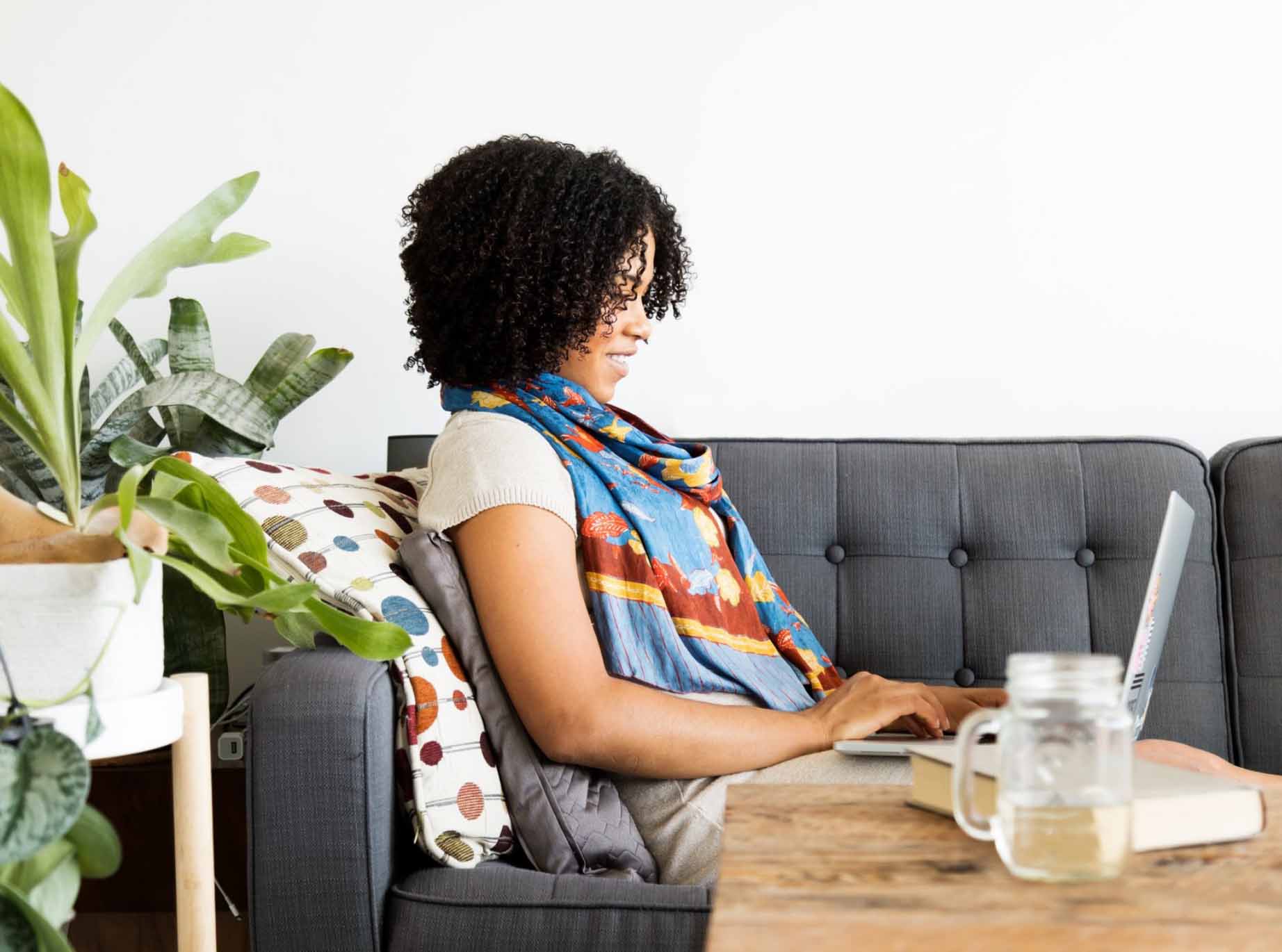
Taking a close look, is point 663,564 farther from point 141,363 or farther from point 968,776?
point 141,363

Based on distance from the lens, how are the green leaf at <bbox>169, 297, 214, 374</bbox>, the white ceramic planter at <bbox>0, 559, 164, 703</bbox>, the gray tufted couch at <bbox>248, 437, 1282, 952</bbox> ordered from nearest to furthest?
1. the white ceramic planter at <bbox>0, 559, 164, 703</bbox>
2. the gray tufted couch at <bbox>248, 437, 1282, 952</bbox>
3. the green leaf at <bbox>169, 297, 214, 374</bbox>

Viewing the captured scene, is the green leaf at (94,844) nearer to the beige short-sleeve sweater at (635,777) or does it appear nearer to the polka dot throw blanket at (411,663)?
the polka dot throw blanket at (411,663)

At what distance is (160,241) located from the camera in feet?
3.52

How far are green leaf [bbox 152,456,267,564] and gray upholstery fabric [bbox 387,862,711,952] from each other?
1.16ft

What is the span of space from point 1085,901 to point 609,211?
1.09 metres

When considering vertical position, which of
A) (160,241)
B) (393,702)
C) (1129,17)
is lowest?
(393,702)

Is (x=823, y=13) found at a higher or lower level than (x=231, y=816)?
higher

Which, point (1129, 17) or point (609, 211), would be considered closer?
point (609, 211)

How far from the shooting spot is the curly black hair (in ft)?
4.66

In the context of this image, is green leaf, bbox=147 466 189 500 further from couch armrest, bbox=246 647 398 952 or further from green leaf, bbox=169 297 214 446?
green leaf, bbox=169 297 214 446

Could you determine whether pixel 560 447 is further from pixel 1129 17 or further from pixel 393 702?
pixel 1129 17

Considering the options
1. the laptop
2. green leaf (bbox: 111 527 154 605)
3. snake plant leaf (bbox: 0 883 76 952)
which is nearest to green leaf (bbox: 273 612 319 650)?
green leaf (bbox: 111 527 154 605)

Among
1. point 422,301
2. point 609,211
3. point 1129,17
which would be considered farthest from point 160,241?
point 1129,17

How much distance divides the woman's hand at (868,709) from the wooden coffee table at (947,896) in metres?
0.61
